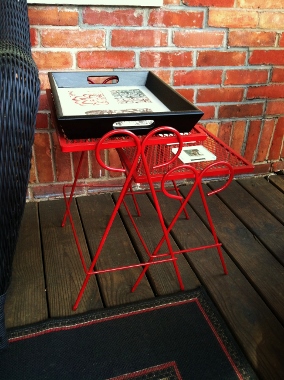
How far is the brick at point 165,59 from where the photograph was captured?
5.36ft

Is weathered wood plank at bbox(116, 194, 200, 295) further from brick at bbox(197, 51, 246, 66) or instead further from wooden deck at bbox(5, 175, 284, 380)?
brick at bbox(197, 51, 246, 66)

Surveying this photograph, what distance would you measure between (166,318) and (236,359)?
0.23 meters

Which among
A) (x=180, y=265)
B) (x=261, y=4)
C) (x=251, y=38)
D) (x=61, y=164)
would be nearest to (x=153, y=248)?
(x=180, y=265)

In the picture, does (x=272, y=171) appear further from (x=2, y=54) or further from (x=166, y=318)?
(x=2, y=54)

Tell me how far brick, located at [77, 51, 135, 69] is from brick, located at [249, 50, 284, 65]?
22.2 inches

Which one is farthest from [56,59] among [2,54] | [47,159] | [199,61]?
[2,54]

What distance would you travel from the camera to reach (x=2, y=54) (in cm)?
74

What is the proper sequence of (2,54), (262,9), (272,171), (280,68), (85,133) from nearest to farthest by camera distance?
(2,54) → (85,133) → (262,9) → (280,68) → (272,171)

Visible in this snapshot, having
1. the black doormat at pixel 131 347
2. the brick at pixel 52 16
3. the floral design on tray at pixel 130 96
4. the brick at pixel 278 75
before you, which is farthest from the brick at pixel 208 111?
the black doormat at pixel 131 347

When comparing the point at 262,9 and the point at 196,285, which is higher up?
the point at 262,9

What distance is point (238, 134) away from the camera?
1.92 meters

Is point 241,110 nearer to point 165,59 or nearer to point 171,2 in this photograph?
point 165,59

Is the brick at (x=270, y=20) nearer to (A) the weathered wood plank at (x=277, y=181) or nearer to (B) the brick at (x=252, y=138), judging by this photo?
(B) the brick at (x=252, y=138)

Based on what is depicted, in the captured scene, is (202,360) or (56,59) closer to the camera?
(202,360)
